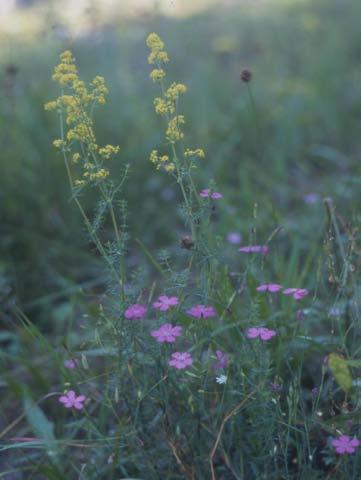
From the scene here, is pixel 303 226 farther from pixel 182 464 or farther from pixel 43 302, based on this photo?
pixel 182 464

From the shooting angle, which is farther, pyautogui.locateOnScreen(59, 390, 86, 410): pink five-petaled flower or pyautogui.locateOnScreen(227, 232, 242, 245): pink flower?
pyautogui.locateOnScreen(227, 232, 242, 245): pink flower

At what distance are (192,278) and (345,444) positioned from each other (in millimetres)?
561

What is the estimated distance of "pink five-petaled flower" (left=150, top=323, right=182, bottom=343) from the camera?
133 centimetres

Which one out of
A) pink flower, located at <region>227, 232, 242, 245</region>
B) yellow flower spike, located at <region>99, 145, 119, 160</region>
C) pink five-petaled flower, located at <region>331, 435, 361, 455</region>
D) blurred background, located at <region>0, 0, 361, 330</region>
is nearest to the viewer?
A: pink five-petaled flower, located at <region>331, 435, 361, 455</region>

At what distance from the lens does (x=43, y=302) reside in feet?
8.15

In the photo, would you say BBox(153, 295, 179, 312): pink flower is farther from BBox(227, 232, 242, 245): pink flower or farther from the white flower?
BBox(227, 232, 242, 245): pink flower

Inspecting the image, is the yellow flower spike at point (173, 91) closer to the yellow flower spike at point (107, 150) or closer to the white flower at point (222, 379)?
the yellow flower spike at point (107, 150)

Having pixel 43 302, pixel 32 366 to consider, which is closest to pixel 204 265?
pixel 32 366

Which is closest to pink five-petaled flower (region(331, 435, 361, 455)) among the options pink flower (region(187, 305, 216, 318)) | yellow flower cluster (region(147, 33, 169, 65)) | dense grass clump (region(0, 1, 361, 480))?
dense grass clump (region(0, 1, 361, 480))

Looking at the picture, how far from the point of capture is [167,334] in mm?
1338

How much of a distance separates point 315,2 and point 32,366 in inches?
214

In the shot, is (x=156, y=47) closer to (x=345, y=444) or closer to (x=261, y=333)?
(x=261, y=333)

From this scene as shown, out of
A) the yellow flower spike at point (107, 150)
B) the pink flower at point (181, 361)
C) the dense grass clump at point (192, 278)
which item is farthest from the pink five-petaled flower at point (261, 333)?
the yellow flower spike at point (107, 150)

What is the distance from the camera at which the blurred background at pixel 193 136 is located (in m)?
2.70
